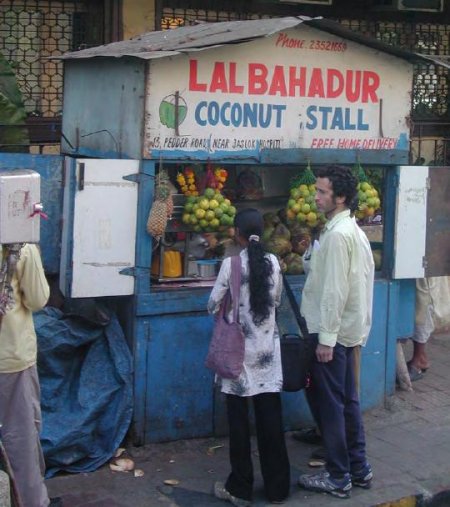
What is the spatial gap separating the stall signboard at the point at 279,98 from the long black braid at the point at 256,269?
835 millimetres

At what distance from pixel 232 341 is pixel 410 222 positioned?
79.6 inches

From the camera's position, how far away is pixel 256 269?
15.7 ft

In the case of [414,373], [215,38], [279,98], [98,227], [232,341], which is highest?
[215,38]

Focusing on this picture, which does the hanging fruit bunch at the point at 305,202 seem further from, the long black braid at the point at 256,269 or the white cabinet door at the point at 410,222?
the long black braid at the point at 256,269

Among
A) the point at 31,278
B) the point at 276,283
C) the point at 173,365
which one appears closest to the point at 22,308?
the point at 31,278

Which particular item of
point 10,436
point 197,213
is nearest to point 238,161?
point 197,213

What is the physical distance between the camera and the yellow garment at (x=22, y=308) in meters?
4.26

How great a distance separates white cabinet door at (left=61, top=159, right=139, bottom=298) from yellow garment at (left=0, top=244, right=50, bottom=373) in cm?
89

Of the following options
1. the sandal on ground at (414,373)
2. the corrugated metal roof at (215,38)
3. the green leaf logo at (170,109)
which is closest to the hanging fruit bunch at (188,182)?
the green leaf logo at (170,109)

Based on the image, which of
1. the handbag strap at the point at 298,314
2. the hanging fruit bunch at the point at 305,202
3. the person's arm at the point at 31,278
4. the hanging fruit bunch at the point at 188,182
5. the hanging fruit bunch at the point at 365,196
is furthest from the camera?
the hanging fruit bunch at the point at 365,196

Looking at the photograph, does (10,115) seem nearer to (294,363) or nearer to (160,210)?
(160,210)

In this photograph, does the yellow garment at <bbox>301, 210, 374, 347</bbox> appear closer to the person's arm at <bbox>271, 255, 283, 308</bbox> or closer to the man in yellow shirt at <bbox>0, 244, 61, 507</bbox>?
the person's arm at <bbox>271, 255, 283, 308</bbox>

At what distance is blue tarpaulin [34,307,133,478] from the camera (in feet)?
17.3

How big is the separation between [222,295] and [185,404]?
1092 mm
